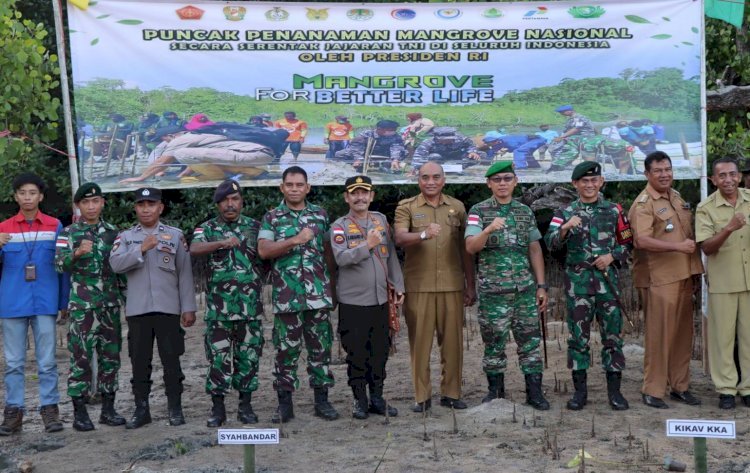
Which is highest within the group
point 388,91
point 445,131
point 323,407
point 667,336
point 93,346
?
point 388,91

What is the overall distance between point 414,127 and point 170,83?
207 cm

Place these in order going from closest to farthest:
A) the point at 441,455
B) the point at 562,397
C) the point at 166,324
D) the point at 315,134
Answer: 1. the point at 441,455
2. the point at 166,324
3. the point at 562,397
4. the point at 315,134

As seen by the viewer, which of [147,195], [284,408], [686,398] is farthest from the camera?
[686,398]

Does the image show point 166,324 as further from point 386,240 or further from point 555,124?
point 555,124

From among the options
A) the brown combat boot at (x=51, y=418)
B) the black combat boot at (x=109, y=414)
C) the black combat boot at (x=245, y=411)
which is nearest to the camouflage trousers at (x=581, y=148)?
the black combat boot at (x=245, y=411)

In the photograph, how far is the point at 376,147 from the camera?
26.2 ft

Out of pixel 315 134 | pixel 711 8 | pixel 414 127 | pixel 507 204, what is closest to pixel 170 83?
pixel 315 134

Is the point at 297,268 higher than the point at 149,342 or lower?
higher

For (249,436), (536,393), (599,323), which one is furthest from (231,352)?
(599,323)

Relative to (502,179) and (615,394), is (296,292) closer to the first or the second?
(502,179)

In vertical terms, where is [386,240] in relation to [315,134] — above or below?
below

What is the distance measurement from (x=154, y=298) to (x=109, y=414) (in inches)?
39.1

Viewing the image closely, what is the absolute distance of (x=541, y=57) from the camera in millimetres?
8016

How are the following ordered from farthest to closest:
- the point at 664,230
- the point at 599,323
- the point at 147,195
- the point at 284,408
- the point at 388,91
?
the point at 388,91 < the point at 664,230 < the point at 599,323 < the point at 284,408 < the point at 147,195
